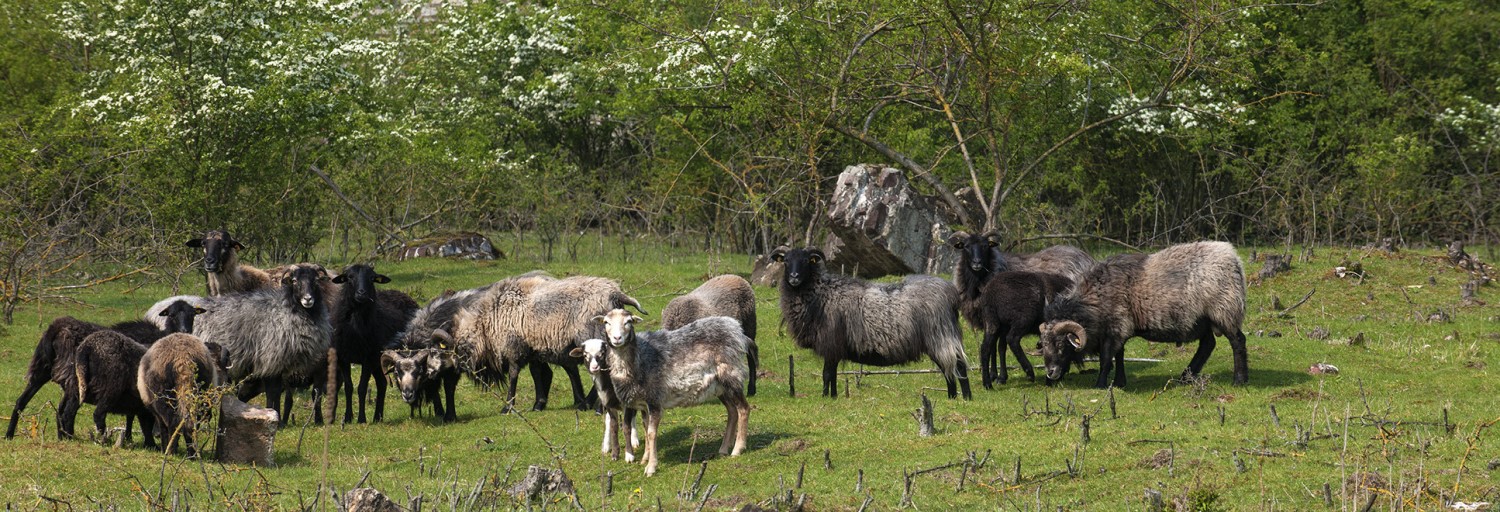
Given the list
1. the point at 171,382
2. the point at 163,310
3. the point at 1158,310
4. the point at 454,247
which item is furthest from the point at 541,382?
the point at 454,247

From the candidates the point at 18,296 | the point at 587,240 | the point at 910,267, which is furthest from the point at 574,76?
the point at 18,296

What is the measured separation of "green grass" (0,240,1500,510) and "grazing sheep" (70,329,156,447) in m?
0.40

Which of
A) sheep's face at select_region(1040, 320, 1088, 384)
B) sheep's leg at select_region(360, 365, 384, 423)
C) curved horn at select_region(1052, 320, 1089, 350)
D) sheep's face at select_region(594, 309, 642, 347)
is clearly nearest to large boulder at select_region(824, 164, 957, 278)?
sheep's face at select_region(1040, 320, 1088, 384)

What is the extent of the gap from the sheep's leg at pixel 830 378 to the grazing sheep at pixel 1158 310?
2313mm

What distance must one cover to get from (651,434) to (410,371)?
3923mm

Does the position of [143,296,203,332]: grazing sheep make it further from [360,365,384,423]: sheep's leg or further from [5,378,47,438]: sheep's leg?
[360,365,384,423]: sheep's leg

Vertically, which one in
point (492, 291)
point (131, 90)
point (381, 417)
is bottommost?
point (381, 417)

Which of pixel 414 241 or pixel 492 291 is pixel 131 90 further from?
pixel 492 291

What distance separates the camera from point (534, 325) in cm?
1605

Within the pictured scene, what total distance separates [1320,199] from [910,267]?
993cm

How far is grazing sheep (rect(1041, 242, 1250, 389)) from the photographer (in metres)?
15.8

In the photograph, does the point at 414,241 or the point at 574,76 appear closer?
the point at 414,241

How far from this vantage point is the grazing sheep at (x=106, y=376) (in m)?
12.7

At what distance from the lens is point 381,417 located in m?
15.4
